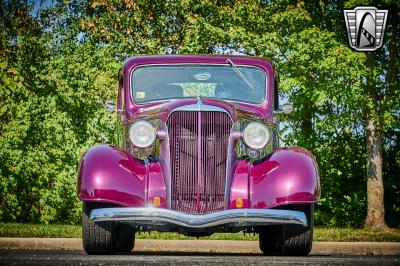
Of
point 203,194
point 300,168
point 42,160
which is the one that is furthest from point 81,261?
point 42,160

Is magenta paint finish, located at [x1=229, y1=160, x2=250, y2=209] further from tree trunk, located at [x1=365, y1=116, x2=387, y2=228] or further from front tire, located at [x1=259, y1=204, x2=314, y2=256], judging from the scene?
tree trunk, located at [x1=365, y1=116, x2=387, y2=228]

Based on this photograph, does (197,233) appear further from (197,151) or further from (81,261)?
(81,261)

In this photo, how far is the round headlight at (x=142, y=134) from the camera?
9.11 meters

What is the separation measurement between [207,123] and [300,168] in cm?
104

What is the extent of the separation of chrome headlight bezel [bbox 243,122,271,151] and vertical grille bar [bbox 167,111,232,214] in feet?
0.77

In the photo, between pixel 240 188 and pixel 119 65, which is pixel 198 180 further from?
pixel 119 65

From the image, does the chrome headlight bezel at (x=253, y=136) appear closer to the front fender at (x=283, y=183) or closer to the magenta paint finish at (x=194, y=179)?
the magenta paint finish at (x=194, y=179)

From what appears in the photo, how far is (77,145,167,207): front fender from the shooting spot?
8.60 metres

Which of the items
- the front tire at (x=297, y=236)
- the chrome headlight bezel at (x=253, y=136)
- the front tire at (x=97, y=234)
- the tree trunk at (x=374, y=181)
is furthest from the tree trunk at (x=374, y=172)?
the front tire at (x=97, y=234)

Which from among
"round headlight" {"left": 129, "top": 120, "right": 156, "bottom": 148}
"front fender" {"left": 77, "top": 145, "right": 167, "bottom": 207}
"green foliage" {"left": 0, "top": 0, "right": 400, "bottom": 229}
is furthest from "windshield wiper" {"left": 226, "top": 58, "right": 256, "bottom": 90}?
"green foliage" {"left": 0, "top": 0, "right": 400, "bottom": 229}

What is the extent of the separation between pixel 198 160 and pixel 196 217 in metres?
0.70

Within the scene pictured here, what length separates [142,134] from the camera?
30.2ft

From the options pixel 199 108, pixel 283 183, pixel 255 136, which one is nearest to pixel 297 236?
pixel 283 183

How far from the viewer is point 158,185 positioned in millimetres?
8758
